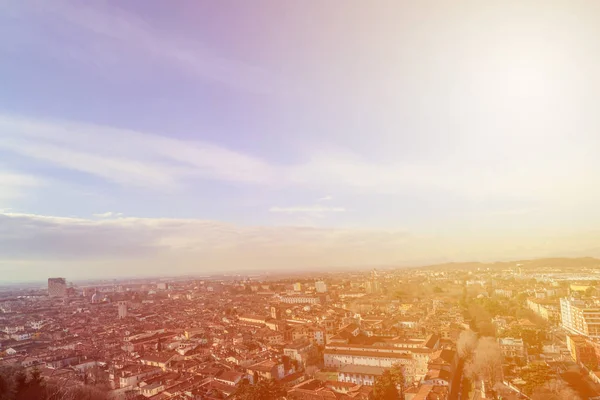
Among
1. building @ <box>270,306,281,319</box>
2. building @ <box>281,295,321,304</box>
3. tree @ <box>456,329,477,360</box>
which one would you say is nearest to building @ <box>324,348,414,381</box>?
tree @ <box>456,329,477,360</box>

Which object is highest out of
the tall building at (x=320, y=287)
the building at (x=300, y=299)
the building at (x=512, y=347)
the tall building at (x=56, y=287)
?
the tall building at (x=56, y=287)

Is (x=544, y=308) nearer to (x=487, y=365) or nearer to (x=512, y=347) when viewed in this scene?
(x=512, y=347)

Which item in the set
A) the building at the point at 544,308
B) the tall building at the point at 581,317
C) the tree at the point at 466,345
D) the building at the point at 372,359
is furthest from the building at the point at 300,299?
the tall building at the point at 581,317

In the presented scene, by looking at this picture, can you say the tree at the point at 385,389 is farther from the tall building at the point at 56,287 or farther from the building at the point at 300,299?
the tall building at the point at 56,287

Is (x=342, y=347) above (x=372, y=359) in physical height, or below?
above

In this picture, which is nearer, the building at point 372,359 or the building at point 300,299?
the building at point 372,359

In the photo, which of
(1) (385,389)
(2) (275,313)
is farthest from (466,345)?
(2) (275,313)

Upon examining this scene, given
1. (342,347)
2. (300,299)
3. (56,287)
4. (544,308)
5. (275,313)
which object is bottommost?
(300,299)
